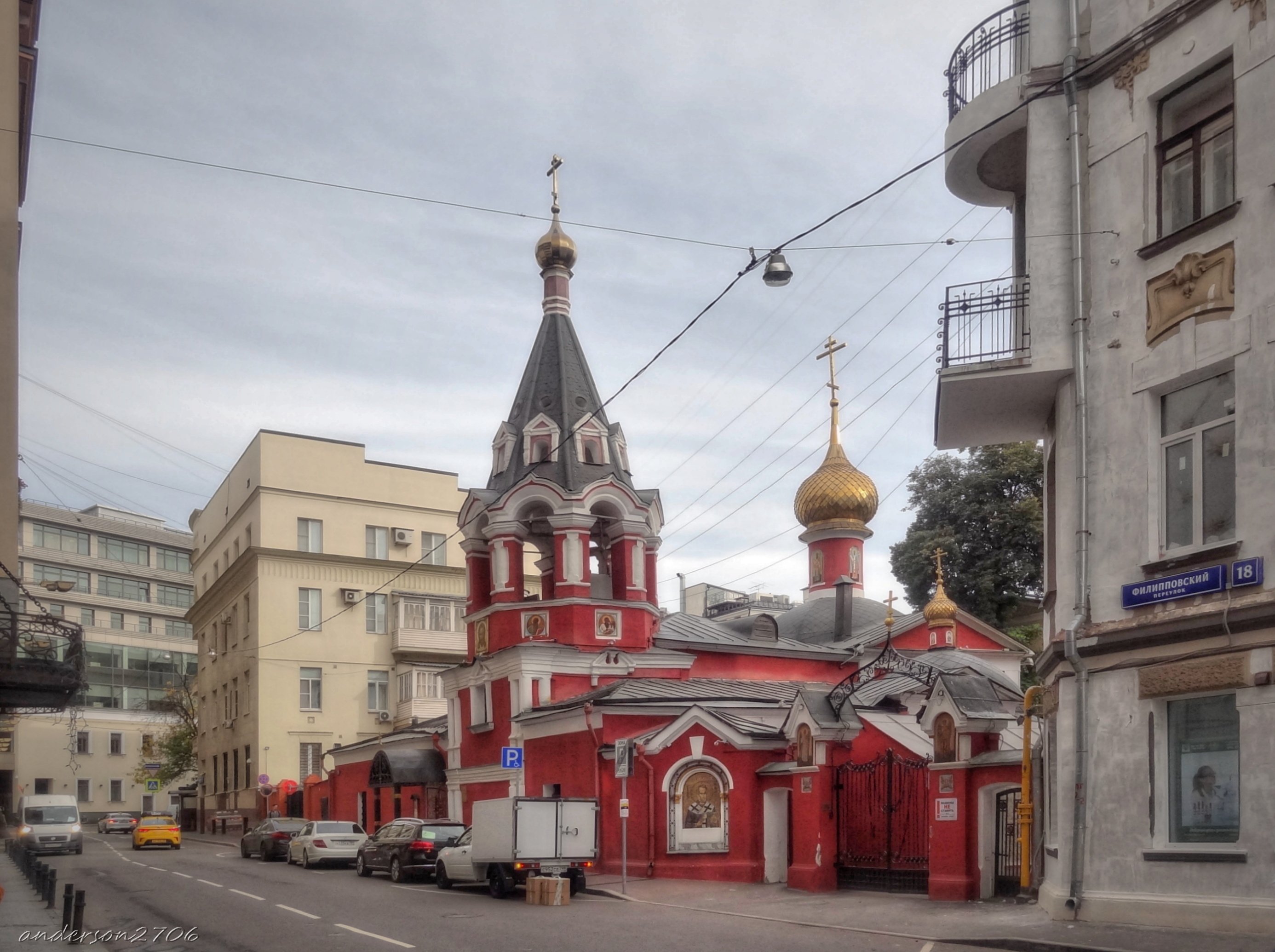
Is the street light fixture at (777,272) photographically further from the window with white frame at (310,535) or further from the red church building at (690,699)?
the window with white frame at (310,535)

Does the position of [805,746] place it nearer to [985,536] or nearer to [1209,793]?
[1209,793]

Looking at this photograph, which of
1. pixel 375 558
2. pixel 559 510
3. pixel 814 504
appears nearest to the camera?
pixel 559 510

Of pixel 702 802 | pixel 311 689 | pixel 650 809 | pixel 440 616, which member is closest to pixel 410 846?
pixel 650 809

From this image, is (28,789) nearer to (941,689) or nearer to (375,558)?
(375,558)

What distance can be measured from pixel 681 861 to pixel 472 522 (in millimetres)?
12251

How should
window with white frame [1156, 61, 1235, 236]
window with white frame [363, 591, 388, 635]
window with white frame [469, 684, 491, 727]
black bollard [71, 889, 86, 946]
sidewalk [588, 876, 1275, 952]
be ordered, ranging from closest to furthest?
sidewalk [588, 876, 1275, 952], window with white frame [1156, 61, 1235, 236], black bollard [71, 889, 86, 946], window with white frame [469, 684, 491, 727], window with white frame [363, 591, 388, 635]

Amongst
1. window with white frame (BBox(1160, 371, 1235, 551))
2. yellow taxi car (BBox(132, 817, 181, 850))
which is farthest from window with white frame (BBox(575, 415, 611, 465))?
window with white frame (BBox(1160, 371, 1235, 551))

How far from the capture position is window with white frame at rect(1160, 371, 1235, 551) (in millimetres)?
13672

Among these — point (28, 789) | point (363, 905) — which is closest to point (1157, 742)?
point (363, 905)

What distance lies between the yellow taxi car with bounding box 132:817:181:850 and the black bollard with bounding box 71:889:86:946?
28.5 m

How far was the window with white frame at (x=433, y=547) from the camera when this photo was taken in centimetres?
5669

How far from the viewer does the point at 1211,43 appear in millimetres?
14008

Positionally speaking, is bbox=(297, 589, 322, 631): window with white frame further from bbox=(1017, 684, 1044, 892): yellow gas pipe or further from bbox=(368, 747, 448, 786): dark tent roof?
bbox=(1017, 684, 1044, 892): yellow gas pipe

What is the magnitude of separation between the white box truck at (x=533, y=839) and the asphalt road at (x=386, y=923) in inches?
16.8
